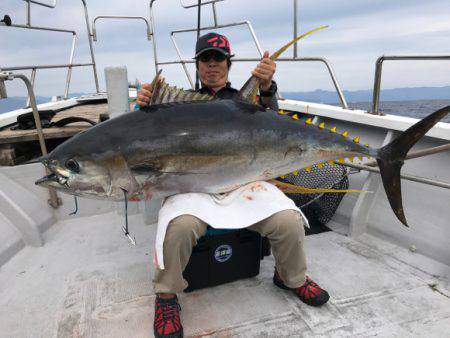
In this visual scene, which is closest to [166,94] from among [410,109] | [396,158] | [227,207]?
[227,207]

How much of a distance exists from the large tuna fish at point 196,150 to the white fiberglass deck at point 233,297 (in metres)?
0.61

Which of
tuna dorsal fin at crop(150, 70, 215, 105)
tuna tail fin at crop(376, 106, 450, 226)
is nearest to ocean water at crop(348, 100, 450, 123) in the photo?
tuna tail fin at crop(376, 106, 450, 226)

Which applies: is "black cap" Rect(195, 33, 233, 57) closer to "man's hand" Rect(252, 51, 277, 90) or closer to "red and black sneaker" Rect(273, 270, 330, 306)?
"man's hand" Rect(252, 51, 277, 90)

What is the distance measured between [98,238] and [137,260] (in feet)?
1.88

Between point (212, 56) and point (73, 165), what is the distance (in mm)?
1142

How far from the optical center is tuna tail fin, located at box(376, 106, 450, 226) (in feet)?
5.80

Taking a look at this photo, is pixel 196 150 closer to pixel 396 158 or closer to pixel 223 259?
pixel 223 259

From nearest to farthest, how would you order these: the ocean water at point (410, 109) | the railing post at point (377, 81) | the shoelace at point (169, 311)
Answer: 1. the shoelace at point (169, 311)
2. the railing post at point (377, 81)
3. the ocean water at point (410, 109)

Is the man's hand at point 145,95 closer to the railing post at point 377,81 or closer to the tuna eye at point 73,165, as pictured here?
the tuna eye at point 73,165

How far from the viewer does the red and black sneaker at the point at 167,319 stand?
170 centimetres

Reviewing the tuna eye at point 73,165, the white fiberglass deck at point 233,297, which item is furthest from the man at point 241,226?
the tuna eye at point 73,165

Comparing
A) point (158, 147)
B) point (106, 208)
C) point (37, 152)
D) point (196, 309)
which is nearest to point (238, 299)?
point (196, 309)

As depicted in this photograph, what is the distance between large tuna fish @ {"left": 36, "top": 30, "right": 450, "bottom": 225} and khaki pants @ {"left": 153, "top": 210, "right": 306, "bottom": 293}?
0.22 m

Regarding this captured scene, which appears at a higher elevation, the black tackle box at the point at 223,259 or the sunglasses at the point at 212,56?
the sunglasses at the point at 212,56
